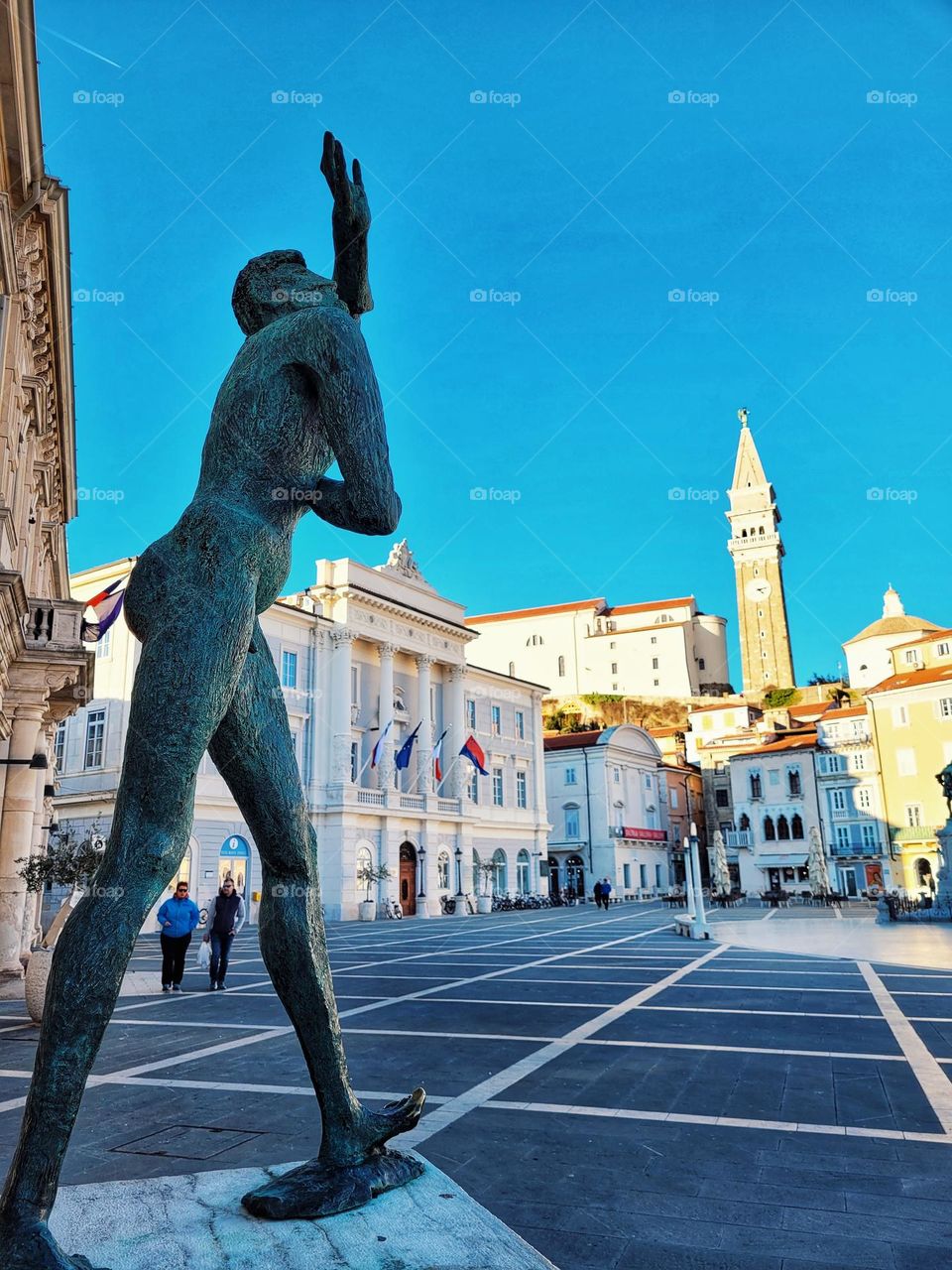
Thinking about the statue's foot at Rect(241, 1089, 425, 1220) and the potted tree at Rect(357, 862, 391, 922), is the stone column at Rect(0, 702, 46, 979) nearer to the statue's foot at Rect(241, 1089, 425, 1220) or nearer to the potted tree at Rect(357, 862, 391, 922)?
the statue's foot at Rect(241, 1089, 425, 1220)

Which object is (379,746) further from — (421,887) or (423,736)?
(421,887)

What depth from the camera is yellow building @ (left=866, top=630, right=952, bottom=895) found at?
46.9 meters

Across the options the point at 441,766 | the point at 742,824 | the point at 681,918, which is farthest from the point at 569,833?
the point at 681,918

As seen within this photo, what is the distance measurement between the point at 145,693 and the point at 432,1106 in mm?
3754

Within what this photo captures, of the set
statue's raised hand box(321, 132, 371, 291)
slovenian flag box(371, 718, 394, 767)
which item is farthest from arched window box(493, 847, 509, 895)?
statue's raised hand box(321, 132, 371, 291)

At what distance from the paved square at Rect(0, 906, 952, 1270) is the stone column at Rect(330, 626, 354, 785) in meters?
27.0

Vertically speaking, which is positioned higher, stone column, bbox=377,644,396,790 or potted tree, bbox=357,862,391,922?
stone column, bbox=377,644,396,790

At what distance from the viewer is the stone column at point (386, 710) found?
1581 inches

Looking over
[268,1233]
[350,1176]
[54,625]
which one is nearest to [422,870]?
[54,625]

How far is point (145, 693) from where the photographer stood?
8.74ft

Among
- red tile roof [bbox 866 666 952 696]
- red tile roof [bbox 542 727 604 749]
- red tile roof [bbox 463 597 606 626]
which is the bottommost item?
red tile roof [bbox 542 727 604 749]

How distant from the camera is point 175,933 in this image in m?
12.2

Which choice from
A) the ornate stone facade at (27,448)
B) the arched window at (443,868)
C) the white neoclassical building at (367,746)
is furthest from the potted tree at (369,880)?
the ornate stone facade at (27,448)

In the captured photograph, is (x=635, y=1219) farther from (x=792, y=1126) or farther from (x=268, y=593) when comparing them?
(x=268, y=593)
